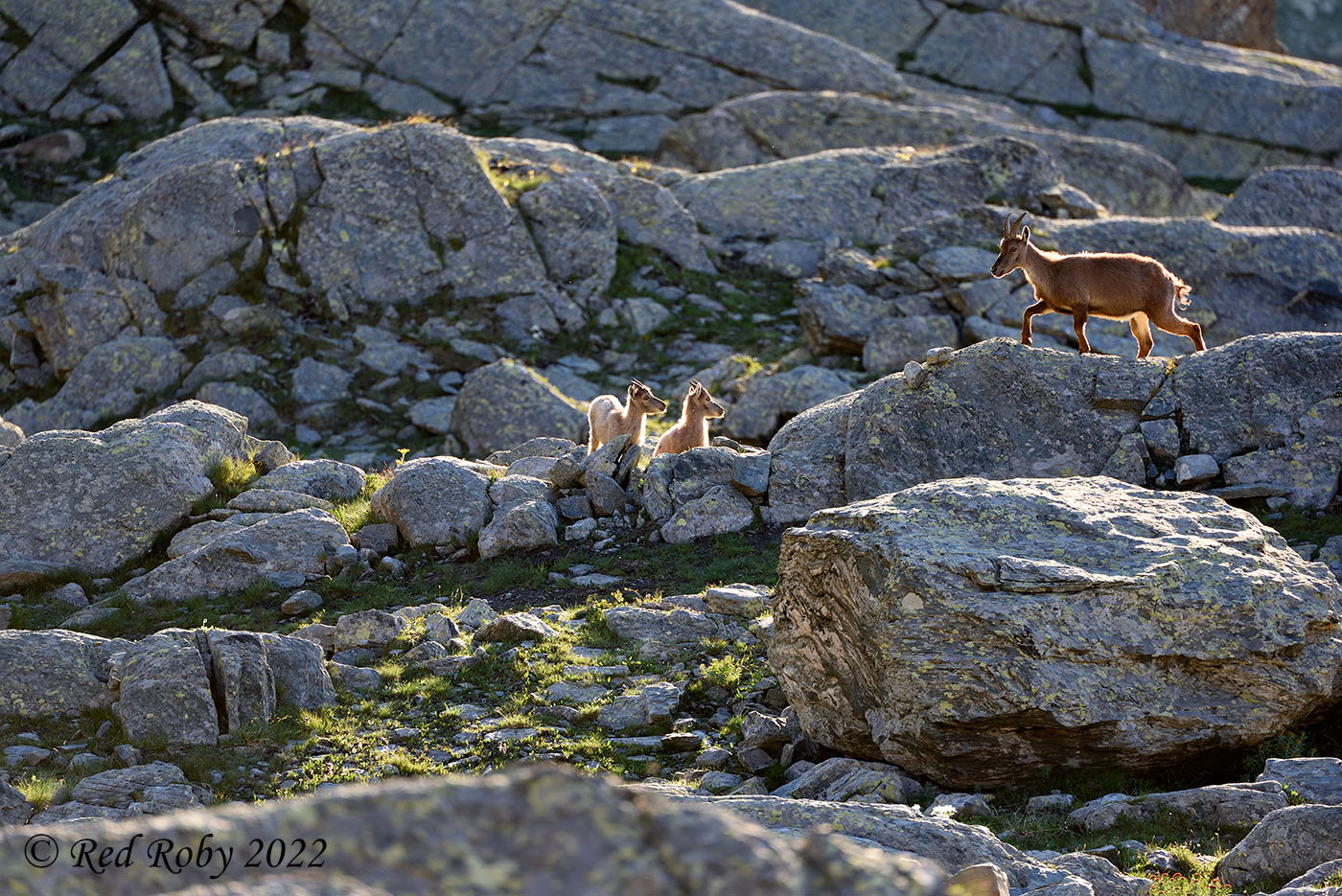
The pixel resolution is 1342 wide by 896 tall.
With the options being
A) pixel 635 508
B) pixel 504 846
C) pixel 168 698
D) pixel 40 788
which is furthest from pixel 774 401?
pixel 504 846

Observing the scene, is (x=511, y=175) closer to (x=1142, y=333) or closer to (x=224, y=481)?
(x=224, y=481)

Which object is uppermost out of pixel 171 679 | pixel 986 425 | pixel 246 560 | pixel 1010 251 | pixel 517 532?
pixel 1010 251

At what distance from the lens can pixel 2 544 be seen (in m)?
17.3

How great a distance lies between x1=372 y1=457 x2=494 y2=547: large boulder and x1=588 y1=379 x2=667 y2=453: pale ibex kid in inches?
120

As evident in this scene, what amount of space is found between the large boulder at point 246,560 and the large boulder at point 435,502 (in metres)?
0.95

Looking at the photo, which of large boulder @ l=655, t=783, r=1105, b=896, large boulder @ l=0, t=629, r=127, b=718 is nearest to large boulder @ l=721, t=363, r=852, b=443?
large boulder @ l=0, t=629, r=127, b=718

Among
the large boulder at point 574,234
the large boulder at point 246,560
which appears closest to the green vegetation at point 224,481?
the large boulder at point 246,560

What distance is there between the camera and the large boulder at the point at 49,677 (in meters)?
12.0

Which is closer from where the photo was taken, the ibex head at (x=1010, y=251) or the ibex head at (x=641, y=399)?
the ibex head at (x=1010, y=251)

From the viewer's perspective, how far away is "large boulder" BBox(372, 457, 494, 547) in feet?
58.3

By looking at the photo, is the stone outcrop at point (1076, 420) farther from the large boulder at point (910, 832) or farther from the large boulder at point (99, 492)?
the large boulder at point (910, 832)

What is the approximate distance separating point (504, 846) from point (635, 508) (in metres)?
15.2

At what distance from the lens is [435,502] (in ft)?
59.2

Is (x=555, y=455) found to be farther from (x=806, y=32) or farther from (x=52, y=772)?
(x=806, y=32)
